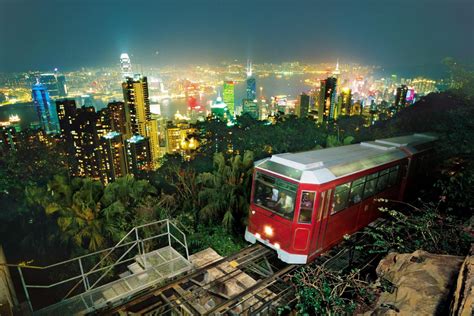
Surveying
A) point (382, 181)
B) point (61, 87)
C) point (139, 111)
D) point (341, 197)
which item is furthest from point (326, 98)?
point (61, 87)

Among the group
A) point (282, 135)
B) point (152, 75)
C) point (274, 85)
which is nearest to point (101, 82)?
point (152, 75)

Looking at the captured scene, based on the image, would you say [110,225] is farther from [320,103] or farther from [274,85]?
[274,85]

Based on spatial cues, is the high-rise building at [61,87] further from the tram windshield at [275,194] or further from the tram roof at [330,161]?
the tram roof at [330,161]

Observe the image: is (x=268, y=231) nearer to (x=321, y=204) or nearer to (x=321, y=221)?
(x=321, y=221)

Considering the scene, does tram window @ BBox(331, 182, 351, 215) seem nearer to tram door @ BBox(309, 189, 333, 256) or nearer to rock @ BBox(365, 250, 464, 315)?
tram door @ BBox(309, 189, 333, 256)

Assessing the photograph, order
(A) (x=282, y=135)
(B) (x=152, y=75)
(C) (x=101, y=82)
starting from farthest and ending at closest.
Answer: (B) (x=152, y=75), (C) (x=101, y=82), (A) (x=282, y=135)
